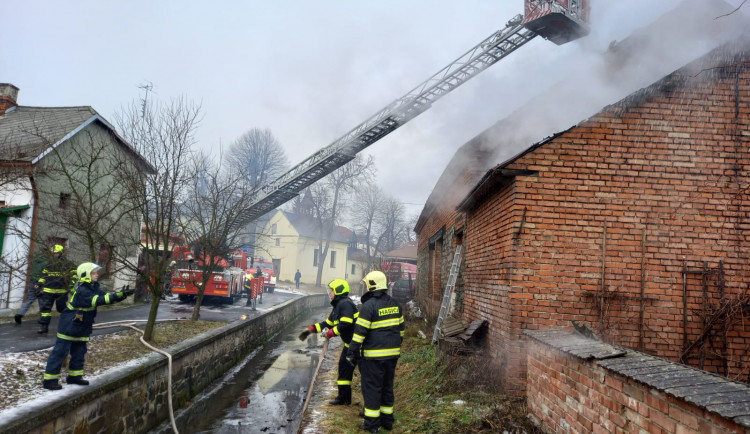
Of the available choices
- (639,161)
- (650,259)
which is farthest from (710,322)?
(639,161)

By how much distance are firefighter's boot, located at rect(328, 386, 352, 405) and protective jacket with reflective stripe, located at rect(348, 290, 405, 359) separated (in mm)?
1078

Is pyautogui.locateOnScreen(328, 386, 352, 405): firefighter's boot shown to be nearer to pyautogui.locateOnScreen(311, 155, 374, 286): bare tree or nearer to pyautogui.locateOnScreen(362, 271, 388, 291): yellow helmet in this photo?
pyautogui.locateOnScreen(362, 271, 388, 291): yellow helmet

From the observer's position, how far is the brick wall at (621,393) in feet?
7.57

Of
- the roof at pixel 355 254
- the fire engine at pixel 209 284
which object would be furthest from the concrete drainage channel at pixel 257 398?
the roof at pixel 355 254

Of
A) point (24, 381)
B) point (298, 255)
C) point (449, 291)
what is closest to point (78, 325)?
point (24, 381)

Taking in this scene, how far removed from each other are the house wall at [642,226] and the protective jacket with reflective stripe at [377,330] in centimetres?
137

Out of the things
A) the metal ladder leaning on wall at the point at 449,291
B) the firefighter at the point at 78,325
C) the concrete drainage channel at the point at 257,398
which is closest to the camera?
the firefighter at the point at 78,325

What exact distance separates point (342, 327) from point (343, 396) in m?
1.01

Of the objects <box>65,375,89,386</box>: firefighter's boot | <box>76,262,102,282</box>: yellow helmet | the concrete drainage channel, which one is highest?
<box>76,262,102,282</box>: yellow helmet

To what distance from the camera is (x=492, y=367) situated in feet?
18.9

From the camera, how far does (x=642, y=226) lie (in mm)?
5496

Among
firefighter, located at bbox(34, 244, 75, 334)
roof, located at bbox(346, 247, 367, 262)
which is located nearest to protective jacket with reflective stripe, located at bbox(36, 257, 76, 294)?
firefighter, located at bbox(34, 244, 75, 334)

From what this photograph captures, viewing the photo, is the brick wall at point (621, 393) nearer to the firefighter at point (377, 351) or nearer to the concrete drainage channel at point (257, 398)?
the firefighter at point (377, 351)

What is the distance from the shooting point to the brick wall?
2309 millimetres
